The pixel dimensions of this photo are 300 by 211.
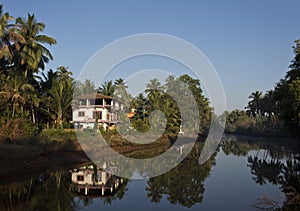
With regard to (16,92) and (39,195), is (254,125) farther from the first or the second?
(39,195)

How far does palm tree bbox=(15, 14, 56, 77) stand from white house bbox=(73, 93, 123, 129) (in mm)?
11545

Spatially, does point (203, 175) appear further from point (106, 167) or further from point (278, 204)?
point (278, 204)

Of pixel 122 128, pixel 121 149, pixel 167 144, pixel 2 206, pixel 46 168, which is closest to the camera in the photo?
pixel 2 206

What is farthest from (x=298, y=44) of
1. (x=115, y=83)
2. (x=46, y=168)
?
(x=115, y=83)

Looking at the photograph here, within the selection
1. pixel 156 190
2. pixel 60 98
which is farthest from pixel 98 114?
pixel 156 190

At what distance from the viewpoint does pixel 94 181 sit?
22.3 m

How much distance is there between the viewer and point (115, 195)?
1875 centimetres

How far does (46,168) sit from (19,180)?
177 inches

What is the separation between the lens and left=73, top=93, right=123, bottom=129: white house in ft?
163

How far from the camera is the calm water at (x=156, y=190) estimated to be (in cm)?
1623

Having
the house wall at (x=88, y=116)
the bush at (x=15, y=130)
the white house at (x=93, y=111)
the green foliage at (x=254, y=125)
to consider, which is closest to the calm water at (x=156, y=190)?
the bush at (x=15, y=130)

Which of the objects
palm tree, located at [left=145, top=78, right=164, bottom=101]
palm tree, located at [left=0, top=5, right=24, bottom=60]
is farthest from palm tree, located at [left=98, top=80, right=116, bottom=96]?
palm tree, located at [left=0, top=5, right=24, bottom=60]

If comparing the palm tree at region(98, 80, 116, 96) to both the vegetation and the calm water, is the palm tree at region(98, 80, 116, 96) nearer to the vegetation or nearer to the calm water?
the vegetation

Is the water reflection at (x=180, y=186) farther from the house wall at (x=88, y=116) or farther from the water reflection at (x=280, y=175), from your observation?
the house wall at (x=88, y=116)
